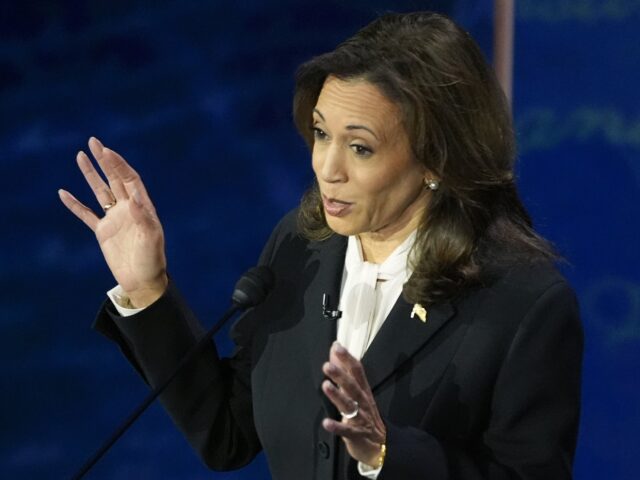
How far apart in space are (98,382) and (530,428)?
60.5 inches

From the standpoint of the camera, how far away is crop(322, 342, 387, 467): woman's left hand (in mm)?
1453

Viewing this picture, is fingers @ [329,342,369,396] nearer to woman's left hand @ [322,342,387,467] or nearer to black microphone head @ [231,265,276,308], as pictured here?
woman's left hand @ [322,342,387,467]

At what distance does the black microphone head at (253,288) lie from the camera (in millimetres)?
1759

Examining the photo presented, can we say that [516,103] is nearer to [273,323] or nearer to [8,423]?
[273,323]

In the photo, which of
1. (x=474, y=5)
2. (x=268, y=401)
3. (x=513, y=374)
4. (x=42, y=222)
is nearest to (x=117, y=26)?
(x=42, y=222)

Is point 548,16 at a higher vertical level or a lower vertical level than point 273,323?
higher

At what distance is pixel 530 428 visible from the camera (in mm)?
1704

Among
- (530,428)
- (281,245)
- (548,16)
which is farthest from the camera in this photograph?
(548,16)

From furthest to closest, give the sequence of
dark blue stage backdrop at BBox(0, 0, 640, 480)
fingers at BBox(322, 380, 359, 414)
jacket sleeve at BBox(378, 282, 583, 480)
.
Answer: dark blue stage backdrop at BBox(0, 0, 640, 480) → jacket sleeve at BBox(378, 282, 583, 480) → fingers at BBox(322, 380, 359, 414)

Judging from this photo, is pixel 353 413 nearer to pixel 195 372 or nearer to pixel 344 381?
pixel 344 381

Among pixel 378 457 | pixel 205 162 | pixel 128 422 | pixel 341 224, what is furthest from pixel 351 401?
pixel 205 162

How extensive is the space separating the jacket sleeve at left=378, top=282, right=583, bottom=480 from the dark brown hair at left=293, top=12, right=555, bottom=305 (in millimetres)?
113

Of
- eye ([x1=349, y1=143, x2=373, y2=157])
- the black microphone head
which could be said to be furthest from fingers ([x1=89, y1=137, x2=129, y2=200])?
eye ([x1=349, y1=143, x2=373, y2=157])

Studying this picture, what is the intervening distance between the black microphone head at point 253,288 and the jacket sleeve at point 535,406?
0.29 metres
